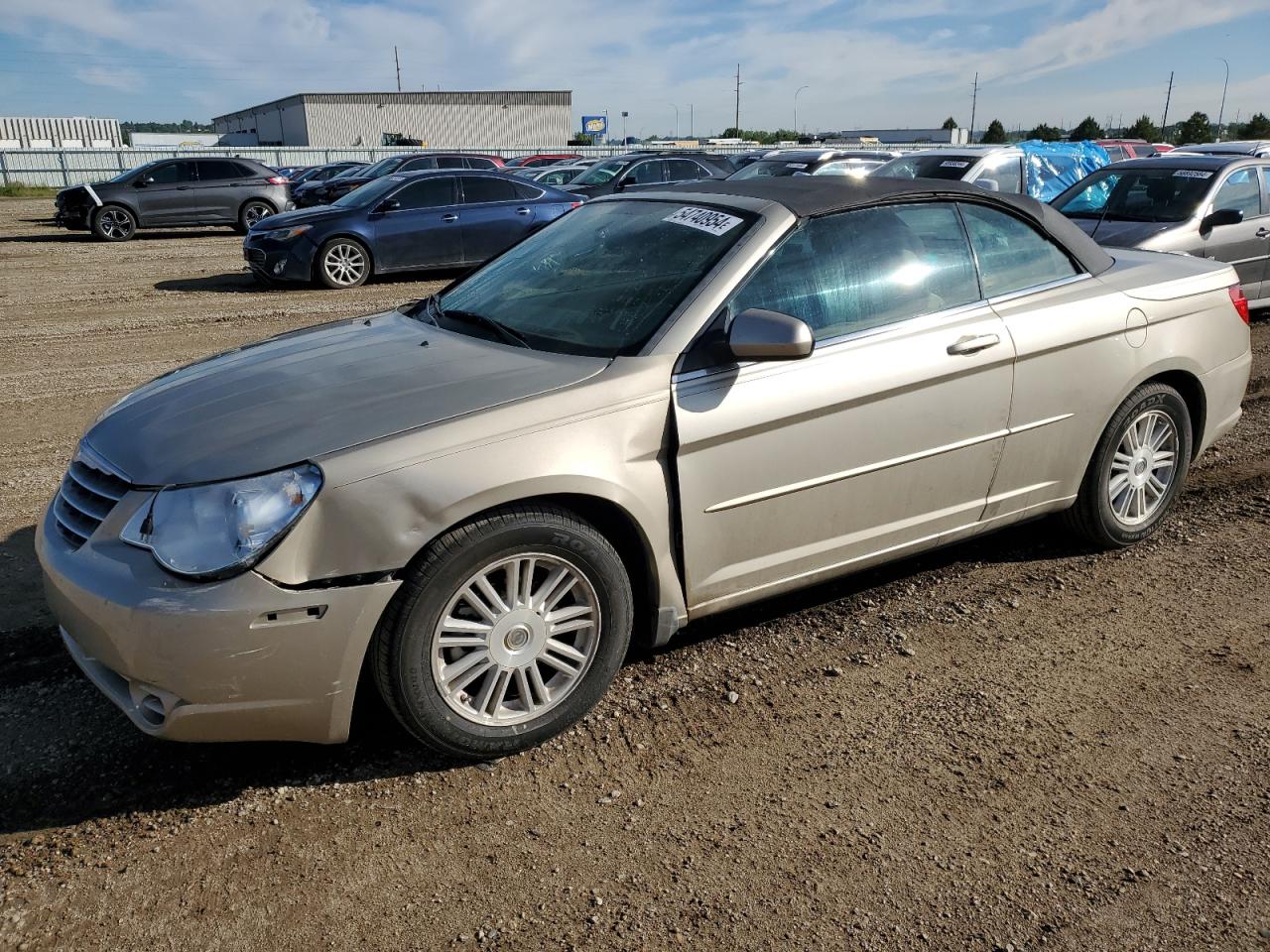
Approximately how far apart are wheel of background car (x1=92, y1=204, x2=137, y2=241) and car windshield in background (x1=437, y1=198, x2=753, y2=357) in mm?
18965

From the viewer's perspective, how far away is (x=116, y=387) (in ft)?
25.4

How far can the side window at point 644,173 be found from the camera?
60.3 ft

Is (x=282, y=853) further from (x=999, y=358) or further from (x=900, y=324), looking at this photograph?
(x=999, y=358)

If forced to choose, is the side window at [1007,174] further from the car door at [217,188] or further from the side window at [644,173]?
the car door at [217,188]

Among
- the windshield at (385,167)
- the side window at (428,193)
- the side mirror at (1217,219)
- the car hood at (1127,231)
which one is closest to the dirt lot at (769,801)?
the car hood at (1127,231)

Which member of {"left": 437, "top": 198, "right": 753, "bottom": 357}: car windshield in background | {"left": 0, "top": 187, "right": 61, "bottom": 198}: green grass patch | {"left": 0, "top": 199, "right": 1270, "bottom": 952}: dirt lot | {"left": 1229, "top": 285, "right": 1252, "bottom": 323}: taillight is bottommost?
{"left": 0, "top": 199, "right": 1270, "bottom": 952}: dirt lot

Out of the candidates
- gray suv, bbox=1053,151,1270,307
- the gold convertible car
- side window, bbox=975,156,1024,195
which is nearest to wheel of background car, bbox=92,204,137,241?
side window, bbox=975,156,1024,195

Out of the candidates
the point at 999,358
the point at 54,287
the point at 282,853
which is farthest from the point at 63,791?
the point at 54,287

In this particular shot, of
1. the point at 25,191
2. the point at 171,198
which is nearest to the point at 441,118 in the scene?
the point at 25,191

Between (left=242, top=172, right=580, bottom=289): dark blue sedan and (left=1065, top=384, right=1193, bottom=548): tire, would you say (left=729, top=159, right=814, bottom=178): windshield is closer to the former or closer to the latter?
(left=242, top=172, right=580, bottom=289): dark blue sedan

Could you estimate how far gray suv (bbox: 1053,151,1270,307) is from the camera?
9055mm

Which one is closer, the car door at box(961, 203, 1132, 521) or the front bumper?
the front bumper

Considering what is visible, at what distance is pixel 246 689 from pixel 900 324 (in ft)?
8.23

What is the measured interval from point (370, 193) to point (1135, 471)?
461 inches
